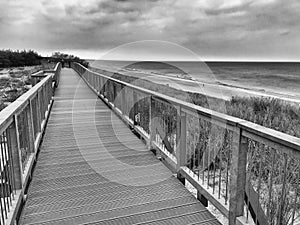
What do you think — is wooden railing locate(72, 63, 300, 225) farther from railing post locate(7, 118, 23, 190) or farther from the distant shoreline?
the distant shoreline

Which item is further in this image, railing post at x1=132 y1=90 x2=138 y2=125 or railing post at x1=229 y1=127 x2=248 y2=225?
railing post at x1=132 y1=90 x2=138 y2=125

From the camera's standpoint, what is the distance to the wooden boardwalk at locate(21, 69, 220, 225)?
2645mm

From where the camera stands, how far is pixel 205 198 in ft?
9.27

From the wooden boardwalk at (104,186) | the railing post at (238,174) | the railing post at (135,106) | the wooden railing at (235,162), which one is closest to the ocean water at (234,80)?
the railing post at (135,106)

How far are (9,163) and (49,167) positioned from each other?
1242 millimetres

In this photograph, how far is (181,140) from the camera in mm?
3264

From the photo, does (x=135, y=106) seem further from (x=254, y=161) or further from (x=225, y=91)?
(x=225, y=91)

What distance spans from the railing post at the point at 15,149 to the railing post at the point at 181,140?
183cm

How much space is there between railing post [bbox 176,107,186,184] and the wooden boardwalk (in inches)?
9.6

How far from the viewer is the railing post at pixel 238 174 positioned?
6.98ft

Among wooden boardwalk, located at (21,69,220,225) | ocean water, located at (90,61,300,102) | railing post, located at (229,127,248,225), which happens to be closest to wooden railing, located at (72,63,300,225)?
railing post, located at (229,127,248,225)

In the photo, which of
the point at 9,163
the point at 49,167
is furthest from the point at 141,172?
the point at 9,163

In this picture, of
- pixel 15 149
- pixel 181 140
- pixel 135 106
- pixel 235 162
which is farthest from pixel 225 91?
pixel 15 149

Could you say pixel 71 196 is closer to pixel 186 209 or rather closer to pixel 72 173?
pixel 72 173
